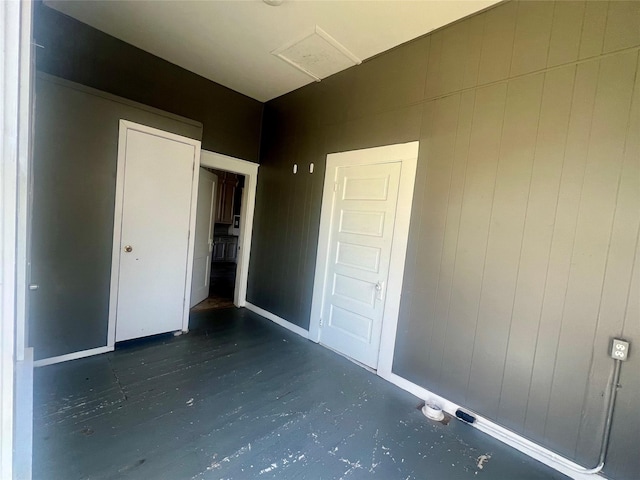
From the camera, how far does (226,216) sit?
7.48m

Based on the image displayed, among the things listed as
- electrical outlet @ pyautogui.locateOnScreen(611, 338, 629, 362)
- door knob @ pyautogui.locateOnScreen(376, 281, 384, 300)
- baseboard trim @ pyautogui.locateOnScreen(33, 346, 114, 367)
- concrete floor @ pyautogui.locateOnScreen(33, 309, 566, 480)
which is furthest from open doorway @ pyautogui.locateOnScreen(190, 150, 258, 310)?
electrical outlet @ pyautogui.locateOnScreen(611, 338, 629, 362)

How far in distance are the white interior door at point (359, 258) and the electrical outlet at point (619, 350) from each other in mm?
1546

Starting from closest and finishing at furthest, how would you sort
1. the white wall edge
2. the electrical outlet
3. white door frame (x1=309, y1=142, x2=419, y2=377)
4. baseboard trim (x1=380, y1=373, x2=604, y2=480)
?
the white wall edge, the electrical outlet, baseboard trim (x1=380, y1=373, x2=604, y2=480), white door frame (x1=309, y1=142, x2=419, y2=377)

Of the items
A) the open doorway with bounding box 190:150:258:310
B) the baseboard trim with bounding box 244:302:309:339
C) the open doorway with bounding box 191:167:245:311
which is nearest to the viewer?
the baseboard trim with bounding box 244:302:309:339

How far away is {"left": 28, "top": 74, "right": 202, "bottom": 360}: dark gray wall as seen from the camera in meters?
2.30

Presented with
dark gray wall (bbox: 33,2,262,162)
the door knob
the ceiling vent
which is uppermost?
the ceiling vent

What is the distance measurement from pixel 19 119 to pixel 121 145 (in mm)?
2605

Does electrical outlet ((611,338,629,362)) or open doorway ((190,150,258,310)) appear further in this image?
open doorway ((190,150,258,310))

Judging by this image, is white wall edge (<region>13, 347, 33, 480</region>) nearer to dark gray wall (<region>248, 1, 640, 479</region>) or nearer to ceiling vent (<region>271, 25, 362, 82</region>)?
dark gray wall (<region>248, 1, 640, 479</region>)

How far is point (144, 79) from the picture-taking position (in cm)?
323

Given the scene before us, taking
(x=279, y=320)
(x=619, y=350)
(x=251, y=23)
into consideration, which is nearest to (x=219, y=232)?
(x=279, y=320)

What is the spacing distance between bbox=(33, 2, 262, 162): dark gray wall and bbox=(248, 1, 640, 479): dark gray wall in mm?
2072

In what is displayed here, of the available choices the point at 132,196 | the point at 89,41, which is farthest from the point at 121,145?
the point at 89,41

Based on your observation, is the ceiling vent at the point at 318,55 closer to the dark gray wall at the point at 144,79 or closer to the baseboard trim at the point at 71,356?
the dark gray wall at the point at 144,79
